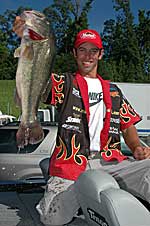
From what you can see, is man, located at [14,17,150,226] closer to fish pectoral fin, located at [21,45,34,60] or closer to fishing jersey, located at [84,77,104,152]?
fishing jersey, located at [84,77,104,152]

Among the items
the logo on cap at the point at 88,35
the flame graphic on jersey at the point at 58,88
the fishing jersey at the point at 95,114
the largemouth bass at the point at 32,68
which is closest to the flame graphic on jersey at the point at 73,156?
the fishing jersey at the point at 95,114

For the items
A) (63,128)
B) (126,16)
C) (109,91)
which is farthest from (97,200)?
(126,16)

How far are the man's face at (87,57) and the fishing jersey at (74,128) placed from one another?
0.08 meters

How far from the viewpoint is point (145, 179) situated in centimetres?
243

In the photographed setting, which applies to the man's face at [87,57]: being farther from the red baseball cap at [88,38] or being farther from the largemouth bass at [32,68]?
the largemouth bass at [32,68]

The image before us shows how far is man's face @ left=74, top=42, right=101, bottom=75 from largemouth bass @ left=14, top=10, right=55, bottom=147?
0.80 meters

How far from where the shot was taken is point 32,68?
2562 millimetres

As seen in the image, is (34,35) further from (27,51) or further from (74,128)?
(74,128)

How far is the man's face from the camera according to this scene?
341cm

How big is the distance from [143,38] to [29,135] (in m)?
69.0

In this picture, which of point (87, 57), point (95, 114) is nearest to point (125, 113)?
point (95, 114)

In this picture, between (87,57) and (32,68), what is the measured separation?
931 mm

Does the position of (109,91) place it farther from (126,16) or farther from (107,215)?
(126,16)

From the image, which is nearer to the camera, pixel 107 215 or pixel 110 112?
pixel 107 215
